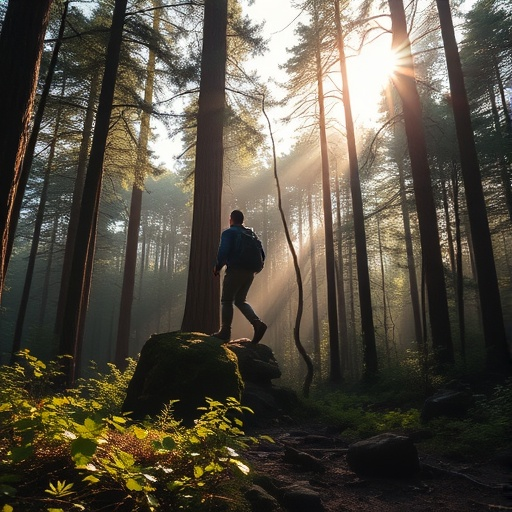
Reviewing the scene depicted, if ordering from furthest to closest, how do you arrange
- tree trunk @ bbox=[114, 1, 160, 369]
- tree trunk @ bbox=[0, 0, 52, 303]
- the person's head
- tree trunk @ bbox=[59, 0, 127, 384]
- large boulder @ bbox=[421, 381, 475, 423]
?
tree trunk @ bbox=[114, 1, 160, 369]
tree trunk @ bbox=[59, 0, 127, 384]
the person's head
large boulder @ bbox=[421, 381, 475, 423]
tree trunk @ bbox=[0, 0, 52, 303]

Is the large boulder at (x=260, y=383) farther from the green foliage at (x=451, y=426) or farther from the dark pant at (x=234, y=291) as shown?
the dark pant at (x=234, y=291)

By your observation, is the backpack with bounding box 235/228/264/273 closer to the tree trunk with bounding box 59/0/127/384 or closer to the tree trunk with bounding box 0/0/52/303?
the tree trunk with bounding box 0/0/52/303

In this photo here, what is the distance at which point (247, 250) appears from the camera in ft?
19.0

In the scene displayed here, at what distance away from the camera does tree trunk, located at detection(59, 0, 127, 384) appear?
8.03m

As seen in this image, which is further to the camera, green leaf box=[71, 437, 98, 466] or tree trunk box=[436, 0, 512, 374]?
tree trunk box=[436, 0, 512, 374]

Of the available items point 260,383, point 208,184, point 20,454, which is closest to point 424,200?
point 208,184

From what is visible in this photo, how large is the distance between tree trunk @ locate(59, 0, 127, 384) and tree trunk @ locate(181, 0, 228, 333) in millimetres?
2606

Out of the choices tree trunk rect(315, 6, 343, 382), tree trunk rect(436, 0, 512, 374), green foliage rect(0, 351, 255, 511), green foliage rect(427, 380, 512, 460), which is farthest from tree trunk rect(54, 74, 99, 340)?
green foliage rect(427, 380, 512, 460)

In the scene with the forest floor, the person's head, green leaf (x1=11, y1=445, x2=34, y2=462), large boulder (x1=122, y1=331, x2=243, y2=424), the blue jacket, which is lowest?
the forest floor

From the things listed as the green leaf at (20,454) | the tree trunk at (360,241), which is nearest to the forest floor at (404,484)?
the green leaf at (20,454)

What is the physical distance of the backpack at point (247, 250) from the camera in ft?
18.9

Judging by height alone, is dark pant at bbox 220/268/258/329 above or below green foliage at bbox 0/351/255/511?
above

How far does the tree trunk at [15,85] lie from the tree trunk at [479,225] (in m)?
9.39

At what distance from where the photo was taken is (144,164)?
42.6 feet
